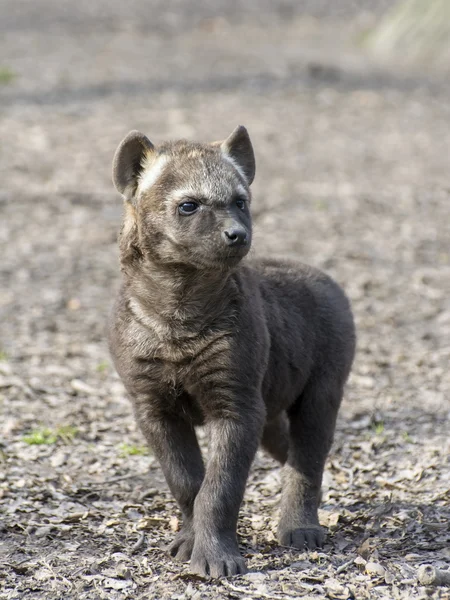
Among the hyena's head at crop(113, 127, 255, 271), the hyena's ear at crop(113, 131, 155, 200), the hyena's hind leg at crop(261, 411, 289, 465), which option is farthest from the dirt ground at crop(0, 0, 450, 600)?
the hyena's ear at crop(113, 131, 155, 200)

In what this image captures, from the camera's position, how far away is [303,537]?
528 cm

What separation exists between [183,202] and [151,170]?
33 centimetres

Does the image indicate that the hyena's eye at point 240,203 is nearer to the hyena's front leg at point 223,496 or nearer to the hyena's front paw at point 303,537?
the hyena's front leg at point 223,496

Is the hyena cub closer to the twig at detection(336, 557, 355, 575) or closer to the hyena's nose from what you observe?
the hyena's nose

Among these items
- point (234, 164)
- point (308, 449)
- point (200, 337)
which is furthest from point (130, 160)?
point (308, 449)

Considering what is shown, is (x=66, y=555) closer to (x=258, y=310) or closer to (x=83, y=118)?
(x=258, y=310)

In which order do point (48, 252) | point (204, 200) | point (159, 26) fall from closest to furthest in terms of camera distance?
point (204, 200)
point (48, 252)
point (159, 26)

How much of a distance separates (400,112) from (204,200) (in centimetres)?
1367

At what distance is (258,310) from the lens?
5227mm

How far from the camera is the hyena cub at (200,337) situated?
190 inches

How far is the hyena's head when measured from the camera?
4.77 meters

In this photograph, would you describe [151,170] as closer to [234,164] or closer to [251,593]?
[234,164]

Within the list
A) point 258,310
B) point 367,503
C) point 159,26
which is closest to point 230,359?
point 258,310

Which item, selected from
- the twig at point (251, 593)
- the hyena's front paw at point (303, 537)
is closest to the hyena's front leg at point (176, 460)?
the twig at point (251, 593)
